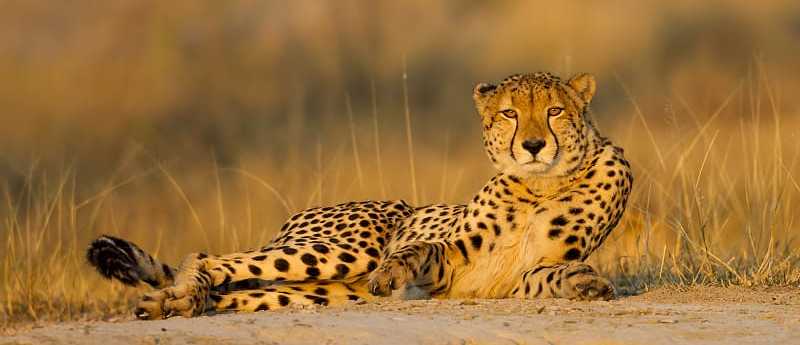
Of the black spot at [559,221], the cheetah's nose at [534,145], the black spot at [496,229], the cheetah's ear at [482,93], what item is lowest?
the black spot at [496,229]

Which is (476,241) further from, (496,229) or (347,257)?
(347,257)

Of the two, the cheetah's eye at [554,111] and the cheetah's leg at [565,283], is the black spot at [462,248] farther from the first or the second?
the cheetah's eye at [554,111]

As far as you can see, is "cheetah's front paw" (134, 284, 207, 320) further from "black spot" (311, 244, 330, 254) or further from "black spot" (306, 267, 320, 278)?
"black spot" (311, 244, 330, 254)

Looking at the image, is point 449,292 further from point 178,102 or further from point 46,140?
point 178,102

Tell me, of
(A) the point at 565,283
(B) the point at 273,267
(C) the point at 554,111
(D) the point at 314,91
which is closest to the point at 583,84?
(C) the point at 554,111

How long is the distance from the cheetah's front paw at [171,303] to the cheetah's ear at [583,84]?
4.99ft

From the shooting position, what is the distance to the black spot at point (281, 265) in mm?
6312

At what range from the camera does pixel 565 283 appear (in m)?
5.59

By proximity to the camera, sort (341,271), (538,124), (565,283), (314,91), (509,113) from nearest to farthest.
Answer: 1. (565,283)
2. (538,124)
3. (509,113)
4. (341,271)
5. (314,91)

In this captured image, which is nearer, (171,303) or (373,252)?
(171,303)

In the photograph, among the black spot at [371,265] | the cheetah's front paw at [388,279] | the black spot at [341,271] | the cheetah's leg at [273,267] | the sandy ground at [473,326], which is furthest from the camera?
the black spot at [371,265]

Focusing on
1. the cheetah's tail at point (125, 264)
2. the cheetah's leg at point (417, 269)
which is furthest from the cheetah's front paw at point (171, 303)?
the cheetah's leg at point (417, 269)

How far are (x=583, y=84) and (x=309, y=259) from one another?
1181 mm

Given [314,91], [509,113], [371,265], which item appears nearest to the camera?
[509,113]
